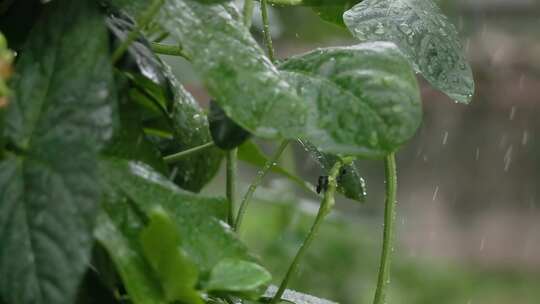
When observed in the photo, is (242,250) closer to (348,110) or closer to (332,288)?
(348,110)

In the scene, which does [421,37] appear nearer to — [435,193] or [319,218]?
[319,218]

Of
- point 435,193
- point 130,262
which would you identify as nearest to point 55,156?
point 130,262

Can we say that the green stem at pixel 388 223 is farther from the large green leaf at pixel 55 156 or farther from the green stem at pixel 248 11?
the large green leaf at pixel 55 156

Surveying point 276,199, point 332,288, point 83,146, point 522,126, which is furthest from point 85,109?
point 522,126

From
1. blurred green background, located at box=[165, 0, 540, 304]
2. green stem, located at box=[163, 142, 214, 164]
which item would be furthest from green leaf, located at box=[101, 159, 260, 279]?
blurred green background, located at box=[165, 0, 540, 304]

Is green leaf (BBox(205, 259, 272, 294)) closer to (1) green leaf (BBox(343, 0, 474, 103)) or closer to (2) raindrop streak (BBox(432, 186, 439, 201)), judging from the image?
(1) green leaf (BBox(343, 0, 474, 103))

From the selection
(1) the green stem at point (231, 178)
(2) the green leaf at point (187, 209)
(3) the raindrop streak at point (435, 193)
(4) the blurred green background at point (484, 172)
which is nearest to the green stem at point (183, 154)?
(1) the green stem at point (231, 178)
